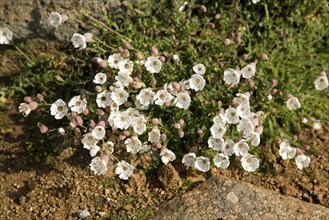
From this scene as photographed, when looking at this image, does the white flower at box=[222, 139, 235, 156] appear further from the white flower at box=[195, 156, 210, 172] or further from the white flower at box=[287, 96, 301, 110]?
the white flower at box=[287, 96, 301, 110]

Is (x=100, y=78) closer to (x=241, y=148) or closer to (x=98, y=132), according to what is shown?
(x=98, y=132)

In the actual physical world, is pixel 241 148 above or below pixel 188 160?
above

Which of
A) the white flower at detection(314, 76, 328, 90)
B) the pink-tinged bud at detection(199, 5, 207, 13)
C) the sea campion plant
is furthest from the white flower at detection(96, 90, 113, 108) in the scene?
the white flower at detection(314, 76, 328, 90)

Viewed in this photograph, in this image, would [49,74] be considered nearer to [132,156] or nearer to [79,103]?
[79,103]

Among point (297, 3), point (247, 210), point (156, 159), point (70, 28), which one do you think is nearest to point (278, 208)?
point (247, 210)

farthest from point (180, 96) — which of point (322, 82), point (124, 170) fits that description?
point (322, 82)

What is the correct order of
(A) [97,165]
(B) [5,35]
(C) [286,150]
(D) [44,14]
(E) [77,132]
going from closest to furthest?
(A) [97,165] → (E) [77,132] → (C) [286,150] → (B) [5,35] → (D) [44,14]

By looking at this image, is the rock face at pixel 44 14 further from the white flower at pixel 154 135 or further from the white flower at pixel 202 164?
the white flower at pixel 202 164
